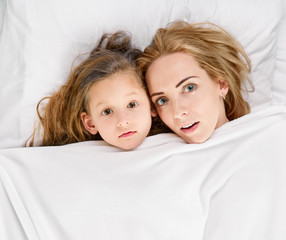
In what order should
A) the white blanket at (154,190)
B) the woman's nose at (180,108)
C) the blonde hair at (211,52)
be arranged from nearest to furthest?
the white blanket at (154,190), the woman's nose at (180,108), the blonde hair at (211,52)

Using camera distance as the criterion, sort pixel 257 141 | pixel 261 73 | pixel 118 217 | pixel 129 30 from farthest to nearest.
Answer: pixel 261 73 < pixel 129 30 < pixel 257 141 < pixel 118 217

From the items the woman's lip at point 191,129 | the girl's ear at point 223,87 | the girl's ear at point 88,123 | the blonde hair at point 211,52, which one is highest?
the blonde hair at point 211,52

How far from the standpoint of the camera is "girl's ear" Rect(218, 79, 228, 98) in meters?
1.62

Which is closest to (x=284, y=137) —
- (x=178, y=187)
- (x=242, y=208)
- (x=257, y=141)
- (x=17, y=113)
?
(x=257, y=141)

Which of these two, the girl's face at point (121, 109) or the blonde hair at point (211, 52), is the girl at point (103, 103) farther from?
the blonde hair at point (211, 52)

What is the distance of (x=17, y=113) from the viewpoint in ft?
5.18

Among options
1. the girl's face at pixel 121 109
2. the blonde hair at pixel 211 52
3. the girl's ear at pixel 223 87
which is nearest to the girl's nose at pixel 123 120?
the girl's face at pixel 121 109

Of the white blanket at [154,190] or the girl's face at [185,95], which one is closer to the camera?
the white blanket at [154,190]

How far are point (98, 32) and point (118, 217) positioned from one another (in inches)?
27.9

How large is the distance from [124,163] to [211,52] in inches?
22.0

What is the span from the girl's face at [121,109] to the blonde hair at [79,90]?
0.04 m

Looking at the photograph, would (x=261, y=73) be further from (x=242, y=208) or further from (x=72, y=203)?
(x=72, y=203)

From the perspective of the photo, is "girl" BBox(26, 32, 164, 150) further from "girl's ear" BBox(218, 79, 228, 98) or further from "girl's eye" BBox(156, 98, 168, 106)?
"girl's ear" BBox(218, 79, 228, 98)

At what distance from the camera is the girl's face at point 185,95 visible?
148cm
